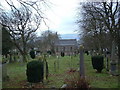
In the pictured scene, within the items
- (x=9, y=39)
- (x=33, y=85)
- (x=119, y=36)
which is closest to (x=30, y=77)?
(x=33, y=85)

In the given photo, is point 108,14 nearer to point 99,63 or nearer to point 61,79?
point 99,63

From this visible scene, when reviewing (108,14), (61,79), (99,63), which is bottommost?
(61,79)

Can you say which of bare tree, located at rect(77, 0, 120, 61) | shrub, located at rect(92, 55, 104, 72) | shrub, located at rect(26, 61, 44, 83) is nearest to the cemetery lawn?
shrub, located at rect(92, 55, 104, 72)

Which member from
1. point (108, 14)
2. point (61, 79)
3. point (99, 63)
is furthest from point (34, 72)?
point (108, 14)

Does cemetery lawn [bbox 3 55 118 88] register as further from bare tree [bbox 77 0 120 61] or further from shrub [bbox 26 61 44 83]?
bare tree [bbox 77 0 120 61]

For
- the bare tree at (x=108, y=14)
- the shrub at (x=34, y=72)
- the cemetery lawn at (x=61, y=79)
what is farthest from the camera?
the bare tree at (x=108, y=14)

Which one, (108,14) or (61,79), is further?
(108,14)

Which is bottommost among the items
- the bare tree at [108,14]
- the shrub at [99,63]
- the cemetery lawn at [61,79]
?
the cemetery lawn at [61,79]

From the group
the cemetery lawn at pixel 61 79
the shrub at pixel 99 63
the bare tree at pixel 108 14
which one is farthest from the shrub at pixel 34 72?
the bare tree at pixel 108 14

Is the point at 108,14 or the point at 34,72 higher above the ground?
the point at 108,14

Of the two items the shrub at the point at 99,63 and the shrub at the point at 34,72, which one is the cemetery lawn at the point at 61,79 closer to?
the shrub at the point at 99,63

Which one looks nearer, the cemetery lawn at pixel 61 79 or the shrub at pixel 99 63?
the cemetery lawn at pixel 61 79

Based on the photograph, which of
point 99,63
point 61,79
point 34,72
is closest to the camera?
point 34,72

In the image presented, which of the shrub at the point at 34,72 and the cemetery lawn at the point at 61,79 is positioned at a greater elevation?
the shrub at the point at 34,72
